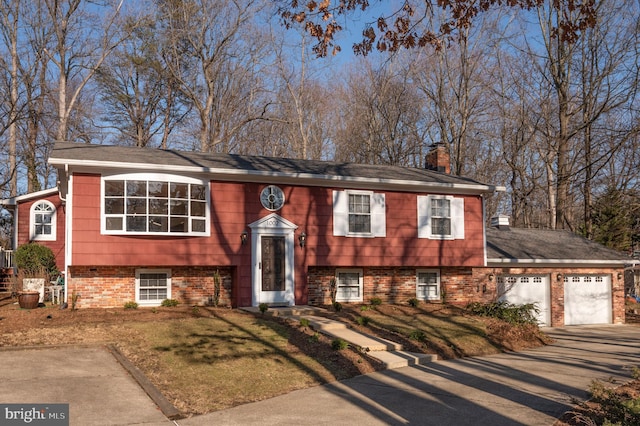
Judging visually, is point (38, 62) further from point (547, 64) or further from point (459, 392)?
point (459, 392)

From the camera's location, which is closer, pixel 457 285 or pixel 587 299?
pixel 457 285

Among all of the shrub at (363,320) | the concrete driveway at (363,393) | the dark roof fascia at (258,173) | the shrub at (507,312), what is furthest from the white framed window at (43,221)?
the shrub at (507,312)

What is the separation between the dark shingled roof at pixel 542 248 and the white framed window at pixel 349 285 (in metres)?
5.37

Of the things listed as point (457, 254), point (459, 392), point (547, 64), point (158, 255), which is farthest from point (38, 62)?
point (459, 392)

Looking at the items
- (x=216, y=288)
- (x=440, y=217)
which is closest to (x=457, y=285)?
(x=440, y=217)

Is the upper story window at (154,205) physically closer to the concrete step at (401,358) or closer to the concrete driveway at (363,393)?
the concrete driveway at (363,393)

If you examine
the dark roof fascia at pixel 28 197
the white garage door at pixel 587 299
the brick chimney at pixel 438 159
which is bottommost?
the white garage door at pixel 587 299

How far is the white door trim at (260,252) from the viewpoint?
748 inches

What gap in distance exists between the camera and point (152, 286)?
61.0 ft

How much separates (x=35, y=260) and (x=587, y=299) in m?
21.4

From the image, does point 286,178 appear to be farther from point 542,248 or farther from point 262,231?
point 542,248

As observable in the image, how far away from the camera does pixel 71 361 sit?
1162 centimetres

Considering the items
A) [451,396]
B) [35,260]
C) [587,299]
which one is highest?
[35,260]

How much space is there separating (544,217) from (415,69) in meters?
18.0
